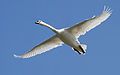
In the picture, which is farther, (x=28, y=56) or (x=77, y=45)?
(x=28, y=56)

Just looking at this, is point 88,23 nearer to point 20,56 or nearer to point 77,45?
point 77,45

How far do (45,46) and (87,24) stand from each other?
399 centimetres

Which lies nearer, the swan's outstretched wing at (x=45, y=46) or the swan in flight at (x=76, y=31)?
the swan in flight at (x=76, y=31)

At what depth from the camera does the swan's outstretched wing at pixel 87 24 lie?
2330 inches

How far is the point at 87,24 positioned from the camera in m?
59.7

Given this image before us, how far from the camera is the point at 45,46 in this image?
203ft

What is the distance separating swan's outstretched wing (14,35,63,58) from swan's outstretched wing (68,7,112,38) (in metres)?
1.83

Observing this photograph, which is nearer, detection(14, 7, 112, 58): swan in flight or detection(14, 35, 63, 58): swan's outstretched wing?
detection(14, 7, 112, 58): swan in flight

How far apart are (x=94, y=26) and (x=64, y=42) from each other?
2.42 m

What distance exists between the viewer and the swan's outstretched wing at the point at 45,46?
201ft

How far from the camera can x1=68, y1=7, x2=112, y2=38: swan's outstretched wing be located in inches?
2330

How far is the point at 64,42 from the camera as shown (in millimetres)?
58750

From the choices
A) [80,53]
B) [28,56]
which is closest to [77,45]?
[80,53]

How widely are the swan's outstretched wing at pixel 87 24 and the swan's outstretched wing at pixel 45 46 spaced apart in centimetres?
183
